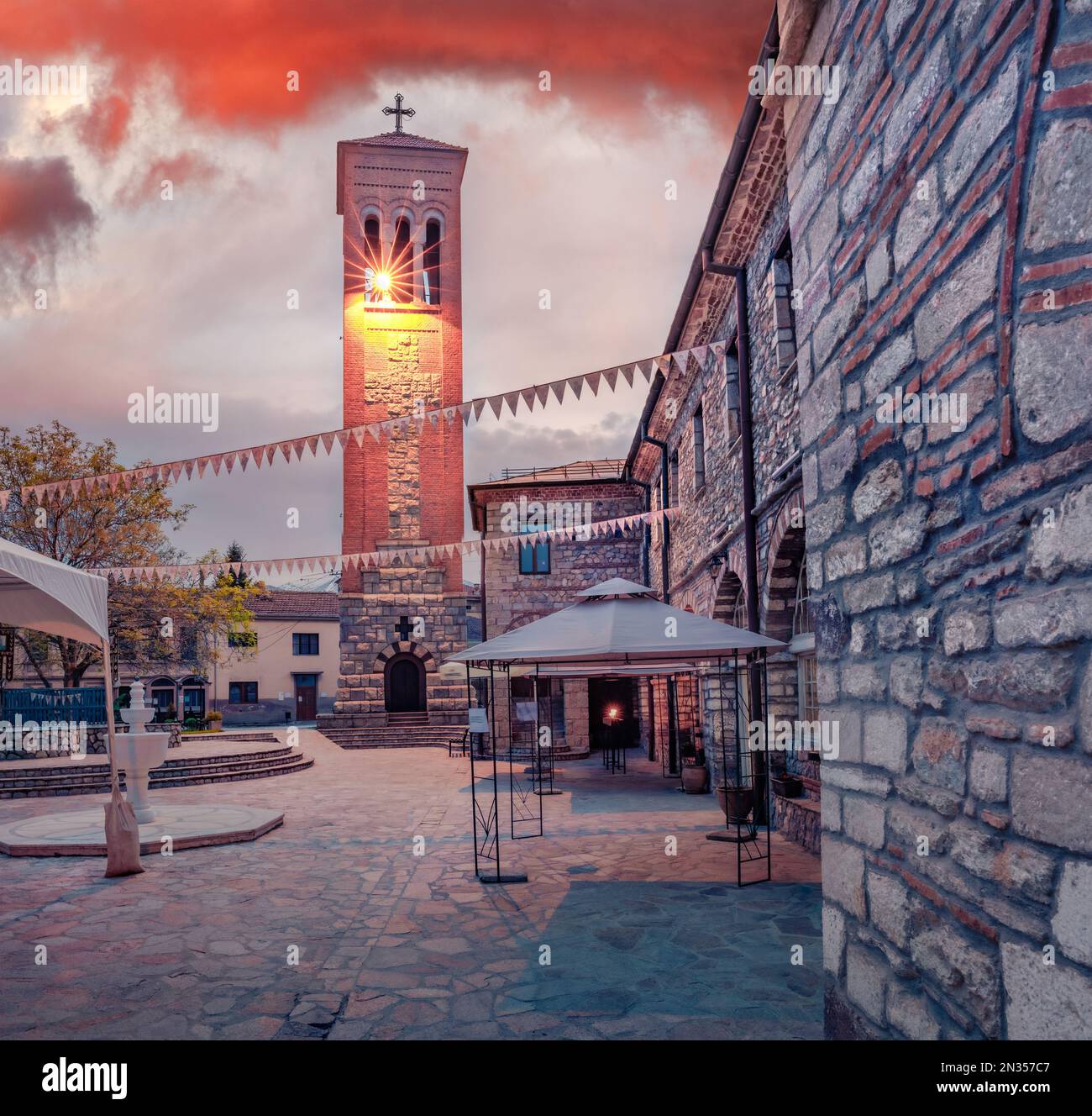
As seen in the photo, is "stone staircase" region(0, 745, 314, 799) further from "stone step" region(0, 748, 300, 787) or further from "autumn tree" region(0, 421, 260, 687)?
"autumn tree" region(0, 421, 260, 687)

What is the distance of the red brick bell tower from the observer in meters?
23.0

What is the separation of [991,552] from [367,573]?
848 inches

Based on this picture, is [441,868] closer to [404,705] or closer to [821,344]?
[821,344]

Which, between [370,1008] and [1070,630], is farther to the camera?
[370,1008]

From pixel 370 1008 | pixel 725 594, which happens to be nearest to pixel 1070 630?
pixel 370 1008

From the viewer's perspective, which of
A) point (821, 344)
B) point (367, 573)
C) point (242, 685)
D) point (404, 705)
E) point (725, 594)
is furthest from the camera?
point (242, 685)

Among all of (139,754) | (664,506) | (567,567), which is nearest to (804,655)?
(139,754)

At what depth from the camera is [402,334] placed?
23.5 meters

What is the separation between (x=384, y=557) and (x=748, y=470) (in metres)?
9.57

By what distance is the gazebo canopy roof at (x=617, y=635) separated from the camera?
19.4 feet

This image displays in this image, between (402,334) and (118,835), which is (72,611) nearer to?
(118,835)

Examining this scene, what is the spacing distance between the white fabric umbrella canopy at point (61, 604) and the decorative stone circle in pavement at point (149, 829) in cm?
195

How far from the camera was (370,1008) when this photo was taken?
3854 mm

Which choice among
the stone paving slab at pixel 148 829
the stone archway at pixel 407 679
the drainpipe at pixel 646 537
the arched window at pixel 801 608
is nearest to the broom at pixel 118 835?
the stone paving slab at pixel 148 829
